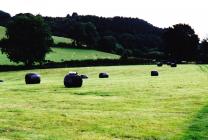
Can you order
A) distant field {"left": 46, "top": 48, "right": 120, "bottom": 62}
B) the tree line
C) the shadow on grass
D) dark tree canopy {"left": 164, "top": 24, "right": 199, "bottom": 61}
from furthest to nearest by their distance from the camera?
dark tree canopy {"left": 164, "top": 24, "right": 199, "bottom": 61}, distant field {"left": 46, "top": 48, "right": 120, "bottom": 62}, the tree line, the shadow on grass

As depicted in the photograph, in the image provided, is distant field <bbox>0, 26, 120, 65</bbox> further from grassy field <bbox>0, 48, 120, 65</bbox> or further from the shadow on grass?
the shadow on grass

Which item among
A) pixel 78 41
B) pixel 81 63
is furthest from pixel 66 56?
pixel 78 41

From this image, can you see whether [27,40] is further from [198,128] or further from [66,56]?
[198,128]

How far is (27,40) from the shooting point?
103188mm

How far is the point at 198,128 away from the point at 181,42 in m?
125

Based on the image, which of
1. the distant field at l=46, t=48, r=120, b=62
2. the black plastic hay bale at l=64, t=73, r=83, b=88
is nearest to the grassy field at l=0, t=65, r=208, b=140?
the black plastic hay bale at l=64, t=73, r=83, b=88

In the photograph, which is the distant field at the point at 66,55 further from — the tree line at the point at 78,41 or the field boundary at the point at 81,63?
the field boundary at the point at 81,63

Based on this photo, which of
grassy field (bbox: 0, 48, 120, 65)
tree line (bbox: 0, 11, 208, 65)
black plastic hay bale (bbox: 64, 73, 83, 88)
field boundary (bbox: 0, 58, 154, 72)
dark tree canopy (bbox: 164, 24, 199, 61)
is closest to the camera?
black plastic hay bale (bbox: 64, 73, 83, 88)

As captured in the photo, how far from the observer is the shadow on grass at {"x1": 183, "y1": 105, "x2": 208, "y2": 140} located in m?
18.9

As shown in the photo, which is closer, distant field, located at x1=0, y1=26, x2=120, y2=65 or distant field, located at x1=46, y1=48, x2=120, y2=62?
distant field, located at x1=0, y1=26, x2=120, y2=65

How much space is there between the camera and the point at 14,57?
329 ft

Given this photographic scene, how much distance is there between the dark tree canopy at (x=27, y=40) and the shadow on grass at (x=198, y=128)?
78.8m

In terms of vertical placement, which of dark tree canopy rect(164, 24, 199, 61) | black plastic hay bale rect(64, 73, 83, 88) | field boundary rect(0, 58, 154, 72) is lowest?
black plastic hay bale rect(64, 73, 83, 88)

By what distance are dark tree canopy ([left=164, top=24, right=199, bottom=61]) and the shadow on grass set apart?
11780 centimetres
